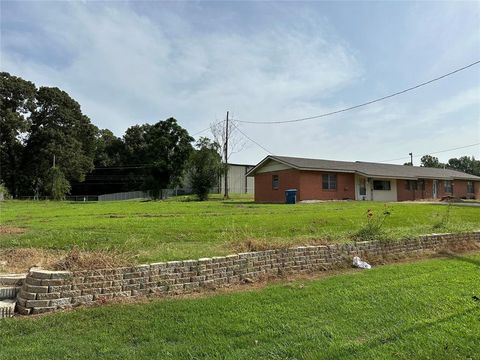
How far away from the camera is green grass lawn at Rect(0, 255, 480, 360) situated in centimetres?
376

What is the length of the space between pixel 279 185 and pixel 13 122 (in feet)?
111

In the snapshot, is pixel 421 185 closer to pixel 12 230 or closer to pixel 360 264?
pixel 360 264

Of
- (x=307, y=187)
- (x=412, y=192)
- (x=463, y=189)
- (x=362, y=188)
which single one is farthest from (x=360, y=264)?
(x=463, y=189)

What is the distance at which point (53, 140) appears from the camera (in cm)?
5097

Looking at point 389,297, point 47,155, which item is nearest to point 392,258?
point 389,297

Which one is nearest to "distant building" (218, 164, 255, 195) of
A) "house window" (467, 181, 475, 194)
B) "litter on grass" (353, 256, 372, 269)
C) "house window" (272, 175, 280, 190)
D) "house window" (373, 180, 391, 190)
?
"house window" (272, 175, 280, 190)

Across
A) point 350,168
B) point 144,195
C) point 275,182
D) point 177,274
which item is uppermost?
point 350,168

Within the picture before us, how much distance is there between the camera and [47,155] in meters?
50.9

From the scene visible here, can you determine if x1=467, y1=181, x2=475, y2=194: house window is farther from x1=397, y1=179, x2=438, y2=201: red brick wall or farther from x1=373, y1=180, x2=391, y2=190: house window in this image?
x1=373, y1=180, x2=391, y2=190: house window

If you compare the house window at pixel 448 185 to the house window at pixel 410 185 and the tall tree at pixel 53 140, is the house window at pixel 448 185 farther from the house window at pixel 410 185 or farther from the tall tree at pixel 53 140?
the tall tree at pixel 53 140

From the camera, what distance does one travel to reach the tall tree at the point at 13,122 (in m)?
46.9

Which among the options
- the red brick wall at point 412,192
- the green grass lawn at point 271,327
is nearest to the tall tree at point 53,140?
the red brick wall at point 412,192

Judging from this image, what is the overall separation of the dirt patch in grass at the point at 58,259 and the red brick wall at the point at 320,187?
23.1m

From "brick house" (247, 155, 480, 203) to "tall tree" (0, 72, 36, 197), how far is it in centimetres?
3089
